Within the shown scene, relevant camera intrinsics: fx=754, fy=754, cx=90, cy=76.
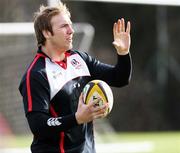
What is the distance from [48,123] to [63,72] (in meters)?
0.48

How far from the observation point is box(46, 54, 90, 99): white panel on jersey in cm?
540

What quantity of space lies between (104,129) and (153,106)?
4549 mm

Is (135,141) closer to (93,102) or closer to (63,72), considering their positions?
(63,72)

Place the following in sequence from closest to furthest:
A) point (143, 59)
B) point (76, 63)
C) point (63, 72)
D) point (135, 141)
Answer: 1. point (63, 72)
2. point (76, 63)
3. point (135, 141)
4. point (143, 59)

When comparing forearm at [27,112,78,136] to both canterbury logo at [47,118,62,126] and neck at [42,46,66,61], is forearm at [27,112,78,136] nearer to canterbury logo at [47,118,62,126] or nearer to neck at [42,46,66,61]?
canterbury logo at [47,118,62,126]

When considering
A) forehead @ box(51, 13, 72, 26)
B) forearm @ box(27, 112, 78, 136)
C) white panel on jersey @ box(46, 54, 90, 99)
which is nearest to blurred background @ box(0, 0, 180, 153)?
white panel on jersey @ box(46, 54, 90, 99)

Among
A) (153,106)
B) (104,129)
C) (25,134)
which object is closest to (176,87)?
(153,106)

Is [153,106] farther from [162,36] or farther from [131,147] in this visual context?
[131,147]

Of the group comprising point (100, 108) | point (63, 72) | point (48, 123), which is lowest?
point (48, 123)

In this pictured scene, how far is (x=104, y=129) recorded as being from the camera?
1316 cm

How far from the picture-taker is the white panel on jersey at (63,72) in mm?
5398

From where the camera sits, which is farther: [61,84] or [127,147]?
[127,147]

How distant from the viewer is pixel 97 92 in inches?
209

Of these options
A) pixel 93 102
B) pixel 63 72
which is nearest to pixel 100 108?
pixel 93 102
